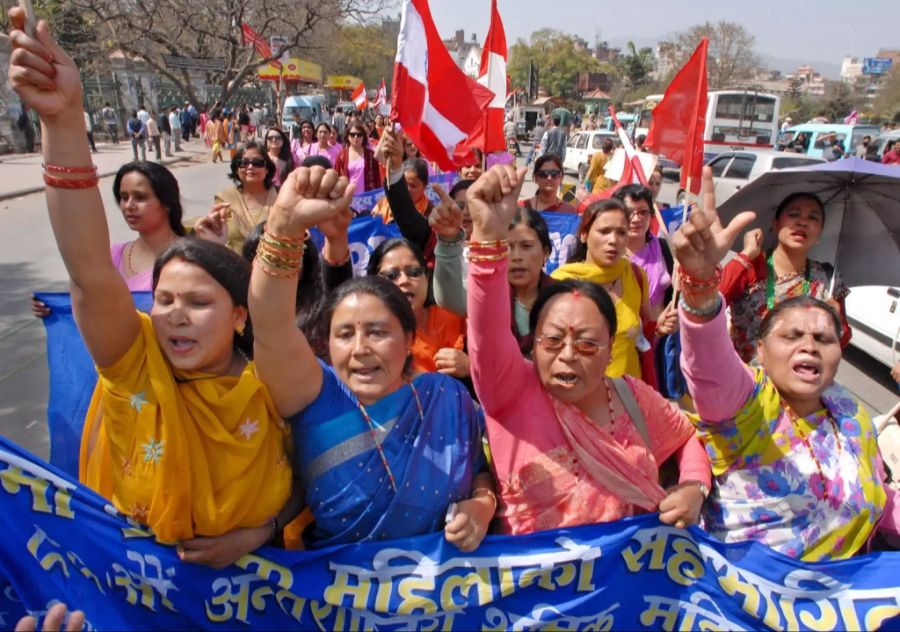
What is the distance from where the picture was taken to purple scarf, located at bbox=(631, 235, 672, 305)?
11.4 feet

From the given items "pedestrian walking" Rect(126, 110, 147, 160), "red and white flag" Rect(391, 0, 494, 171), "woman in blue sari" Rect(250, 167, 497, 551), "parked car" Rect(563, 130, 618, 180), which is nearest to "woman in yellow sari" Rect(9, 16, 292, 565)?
"woman in blue sari" Rect(250, 167, 497, 551)

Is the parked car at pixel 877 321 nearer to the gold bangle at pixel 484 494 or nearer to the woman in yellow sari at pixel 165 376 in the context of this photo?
the gold bangle at pixel 484 494

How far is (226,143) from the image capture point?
22.4 m

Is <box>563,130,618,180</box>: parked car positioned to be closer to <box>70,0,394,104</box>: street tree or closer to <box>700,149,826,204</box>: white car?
<box>700,149,826,204</box>: white car

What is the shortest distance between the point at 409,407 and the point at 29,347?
4.58m

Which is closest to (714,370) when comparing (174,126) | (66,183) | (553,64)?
(66,183)

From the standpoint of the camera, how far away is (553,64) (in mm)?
74625

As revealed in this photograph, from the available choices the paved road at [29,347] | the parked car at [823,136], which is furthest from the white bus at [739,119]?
the paved road at [29,347]

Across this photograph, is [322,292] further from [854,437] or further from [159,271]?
[854,437]

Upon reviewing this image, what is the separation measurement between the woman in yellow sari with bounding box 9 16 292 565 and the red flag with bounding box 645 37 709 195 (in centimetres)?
255

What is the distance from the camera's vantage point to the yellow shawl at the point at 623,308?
266 cm

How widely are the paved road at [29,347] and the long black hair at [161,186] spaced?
5.40 ft

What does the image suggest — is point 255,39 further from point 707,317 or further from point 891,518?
point 891,518

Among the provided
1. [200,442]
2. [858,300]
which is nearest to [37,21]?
[200,442]
